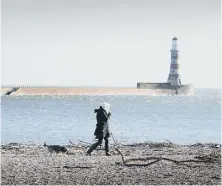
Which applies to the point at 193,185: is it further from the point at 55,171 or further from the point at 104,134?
the point at 104,134

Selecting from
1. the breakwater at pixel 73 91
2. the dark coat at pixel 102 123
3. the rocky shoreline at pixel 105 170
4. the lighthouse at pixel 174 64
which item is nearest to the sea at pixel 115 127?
the dark coat at pixel 102 123

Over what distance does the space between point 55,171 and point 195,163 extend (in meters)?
3.88

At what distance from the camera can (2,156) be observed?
1554 cm

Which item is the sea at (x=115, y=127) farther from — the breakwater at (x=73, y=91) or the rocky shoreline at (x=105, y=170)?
the breakwater at (x=73, y=91)

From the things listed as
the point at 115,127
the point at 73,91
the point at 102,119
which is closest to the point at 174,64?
the point at 73,91

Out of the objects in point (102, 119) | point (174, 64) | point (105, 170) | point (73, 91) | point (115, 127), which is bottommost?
point (115, 127)

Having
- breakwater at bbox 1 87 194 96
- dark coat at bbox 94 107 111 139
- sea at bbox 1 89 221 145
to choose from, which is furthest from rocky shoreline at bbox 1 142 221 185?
breakwater at bbox 1 87 194 96

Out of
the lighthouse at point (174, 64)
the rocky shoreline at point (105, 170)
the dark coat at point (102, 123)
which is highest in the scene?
the lighthouse at point (174, 64)

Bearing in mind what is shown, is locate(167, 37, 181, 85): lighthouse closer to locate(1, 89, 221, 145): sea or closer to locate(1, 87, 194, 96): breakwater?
locate(1, 87, 194, 96): breakwater

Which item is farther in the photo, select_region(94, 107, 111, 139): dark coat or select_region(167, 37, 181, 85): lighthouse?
select_region(167, 37, 181, 85): lighthouse

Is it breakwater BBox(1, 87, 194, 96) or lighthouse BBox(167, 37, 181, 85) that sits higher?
lighthouse BBox(167, 37, 181, 85)

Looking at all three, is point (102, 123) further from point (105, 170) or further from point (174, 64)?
point (174, 64)

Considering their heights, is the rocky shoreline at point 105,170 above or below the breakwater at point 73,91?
above

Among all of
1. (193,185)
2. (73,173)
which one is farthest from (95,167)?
(193,185)
